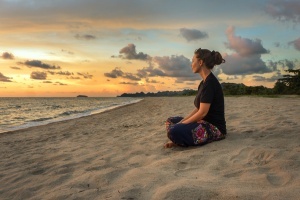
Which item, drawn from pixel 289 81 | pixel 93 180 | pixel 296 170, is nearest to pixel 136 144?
pixel 93 180

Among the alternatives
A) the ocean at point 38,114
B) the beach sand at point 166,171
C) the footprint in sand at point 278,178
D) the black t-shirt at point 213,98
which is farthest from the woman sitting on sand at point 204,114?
the ocean at point 38,114

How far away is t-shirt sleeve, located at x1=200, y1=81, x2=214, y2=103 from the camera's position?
5465 millimetres

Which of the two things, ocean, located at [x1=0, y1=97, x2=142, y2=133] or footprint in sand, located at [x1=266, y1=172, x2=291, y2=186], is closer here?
footprint in sand, located at [x1=266, y1=172, x2=291, y2=186]

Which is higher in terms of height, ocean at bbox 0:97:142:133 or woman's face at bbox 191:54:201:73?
woman's face at bbox 191:54:201:73

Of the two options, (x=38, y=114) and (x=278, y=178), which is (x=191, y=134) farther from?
(x=38, y=114)

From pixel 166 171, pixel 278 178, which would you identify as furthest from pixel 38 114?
pixel 278 178

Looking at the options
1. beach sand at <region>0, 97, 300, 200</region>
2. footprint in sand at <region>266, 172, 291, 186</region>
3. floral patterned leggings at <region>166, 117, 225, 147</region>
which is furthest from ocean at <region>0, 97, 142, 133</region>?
footprint in sand at <region>266, 172, 291, 186</region>

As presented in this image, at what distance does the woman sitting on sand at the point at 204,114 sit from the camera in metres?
5.45

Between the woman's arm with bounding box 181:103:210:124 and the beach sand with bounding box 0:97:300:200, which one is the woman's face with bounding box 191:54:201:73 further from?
the beach sand with bounding box 0:97:300:200

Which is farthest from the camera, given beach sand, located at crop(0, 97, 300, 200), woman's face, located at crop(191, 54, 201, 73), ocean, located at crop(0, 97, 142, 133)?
ocean, located at crop(0, 97, 142, 133)

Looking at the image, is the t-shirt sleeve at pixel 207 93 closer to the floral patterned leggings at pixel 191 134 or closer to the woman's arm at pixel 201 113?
the woman's arm at pixel 201 113

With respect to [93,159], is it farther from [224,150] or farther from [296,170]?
[296,170]

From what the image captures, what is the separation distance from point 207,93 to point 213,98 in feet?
0.78

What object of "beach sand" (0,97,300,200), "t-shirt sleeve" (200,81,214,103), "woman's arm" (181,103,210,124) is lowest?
"beach sand" (0,97,300,200)
